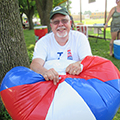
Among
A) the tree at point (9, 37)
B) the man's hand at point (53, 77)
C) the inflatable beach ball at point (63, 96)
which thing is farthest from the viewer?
the tree at point (9, 37)

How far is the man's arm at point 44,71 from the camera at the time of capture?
1.17m

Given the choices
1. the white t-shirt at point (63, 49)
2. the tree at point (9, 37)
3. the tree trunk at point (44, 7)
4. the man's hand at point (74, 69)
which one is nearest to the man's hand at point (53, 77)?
the man's hand at point (74, 69)

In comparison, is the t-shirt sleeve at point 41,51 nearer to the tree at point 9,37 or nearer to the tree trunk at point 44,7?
the tree at point 9,37

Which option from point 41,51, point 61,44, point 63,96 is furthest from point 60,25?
A: point 63,96

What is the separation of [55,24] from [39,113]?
1205mm

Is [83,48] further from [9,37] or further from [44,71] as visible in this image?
[9,37]

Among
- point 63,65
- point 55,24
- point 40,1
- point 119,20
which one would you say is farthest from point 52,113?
point 40,1

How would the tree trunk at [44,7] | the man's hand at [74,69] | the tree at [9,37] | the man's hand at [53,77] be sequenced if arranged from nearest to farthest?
the man's hand at [53,77] < the man's hand at [74,69] < the tree at [9,37] < the tree trunk at [44,7]

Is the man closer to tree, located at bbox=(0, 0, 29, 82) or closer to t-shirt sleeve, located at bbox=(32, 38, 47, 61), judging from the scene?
t-shirt sleeve, located at bbox=(32, 38, 47, 61)

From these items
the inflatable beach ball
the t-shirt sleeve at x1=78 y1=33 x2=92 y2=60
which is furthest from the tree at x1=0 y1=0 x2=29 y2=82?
the t-shirt sleeve at x1=78 y1=33 x2=92 y2=60

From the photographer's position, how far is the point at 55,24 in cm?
168

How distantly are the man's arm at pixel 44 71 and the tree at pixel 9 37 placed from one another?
0.40 meters

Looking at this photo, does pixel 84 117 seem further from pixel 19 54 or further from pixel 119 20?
pixel 119 20

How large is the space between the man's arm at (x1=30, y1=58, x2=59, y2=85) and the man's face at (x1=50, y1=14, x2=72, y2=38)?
47cm
